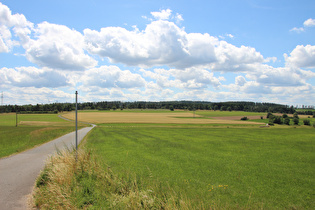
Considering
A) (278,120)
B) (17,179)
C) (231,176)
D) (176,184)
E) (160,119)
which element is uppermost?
(176,184)

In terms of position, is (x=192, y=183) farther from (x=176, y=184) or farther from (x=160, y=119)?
(x=160, y=119)

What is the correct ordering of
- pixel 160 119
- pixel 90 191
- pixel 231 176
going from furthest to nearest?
pixel 160 119
pixel 231 176
pixel 90 191

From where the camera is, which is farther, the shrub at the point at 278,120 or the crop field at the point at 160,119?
the shrub at the point at 278,120

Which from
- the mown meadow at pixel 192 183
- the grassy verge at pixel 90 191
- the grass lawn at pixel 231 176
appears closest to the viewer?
the grassy verge at pixel 90 191

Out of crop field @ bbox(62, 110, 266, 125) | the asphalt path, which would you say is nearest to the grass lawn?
the asphalt path

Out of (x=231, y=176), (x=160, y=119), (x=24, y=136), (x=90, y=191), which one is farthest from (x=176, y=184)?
(x=160, y=119)

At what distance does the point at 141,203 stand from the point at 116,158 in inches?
383

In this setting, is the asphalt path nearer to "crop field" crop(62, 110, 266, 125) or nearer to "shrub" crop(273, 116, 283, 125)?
"crop field" crop(62, 110, 266, 125)

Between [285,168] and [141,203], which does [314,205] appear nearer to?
[285,168]

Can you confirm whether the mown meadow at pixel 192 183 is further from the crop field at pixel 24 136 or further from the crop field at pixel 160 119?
the crop field at pixel 160 119

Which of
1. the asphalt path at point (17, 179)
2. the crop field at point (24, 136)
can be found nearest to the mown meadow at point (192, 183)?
the asphalt path at point (17, 179)

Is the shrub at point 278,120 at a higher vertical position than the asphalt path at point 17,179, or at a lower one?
lower

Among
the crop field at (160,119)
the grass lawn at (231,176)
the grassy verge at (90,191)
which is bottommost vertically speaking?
the crop field at (160,119)

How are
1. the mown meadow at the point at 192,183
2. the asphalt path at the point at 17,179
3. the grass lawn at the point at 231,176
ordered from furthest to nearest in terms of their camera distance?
the asphalt path at the point at 17,179
the grass lawn at the point at 231,176
the mown meadow at the point at 192,183
